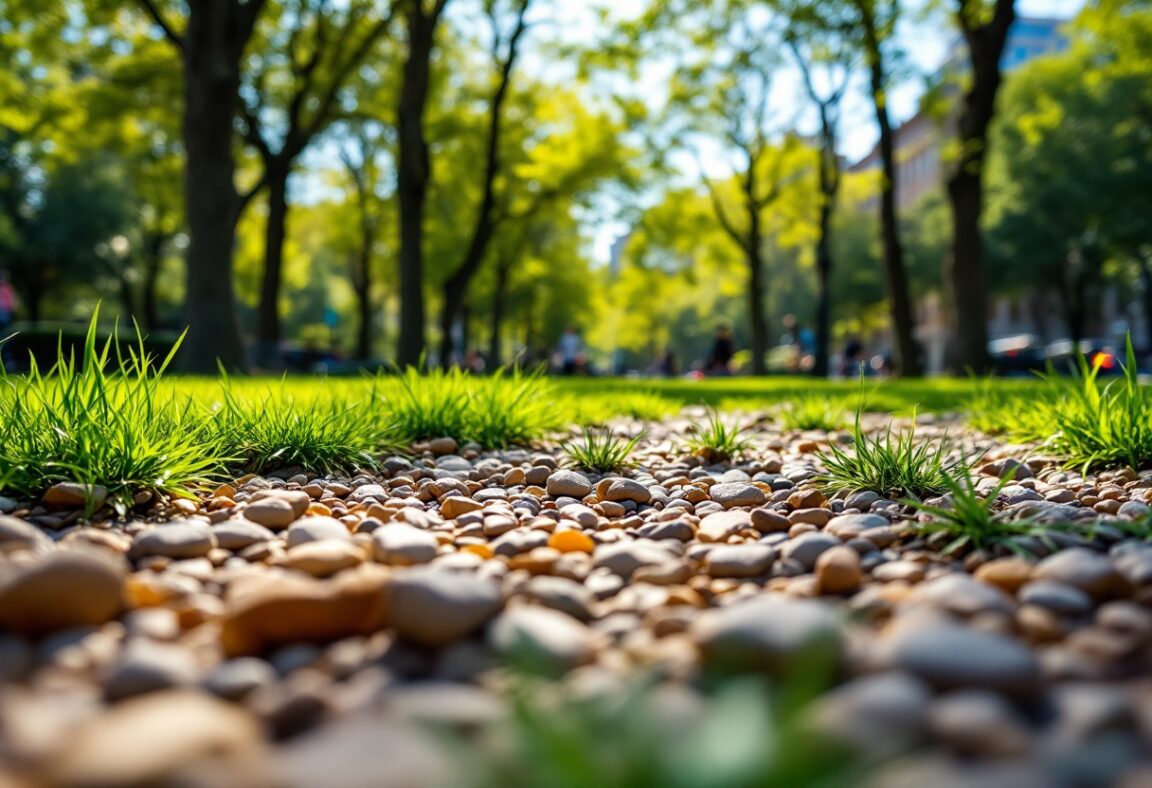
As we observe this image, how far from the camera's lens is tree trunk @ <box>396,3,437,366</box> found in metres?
12.5

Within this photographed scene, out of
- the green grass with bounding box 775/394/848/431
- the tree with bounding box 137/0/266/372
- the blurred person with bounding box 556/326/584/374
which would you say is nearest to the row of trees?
the tree with bounding box 137/0/266/372

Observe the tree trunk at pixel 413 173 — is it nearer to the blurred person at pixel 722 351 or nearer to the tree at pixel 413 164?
the tree at pixel 413 164

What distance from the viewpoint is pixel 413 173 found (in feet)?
41.7

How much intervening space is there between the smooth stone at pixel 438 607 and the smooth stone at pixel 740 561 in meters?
0.74

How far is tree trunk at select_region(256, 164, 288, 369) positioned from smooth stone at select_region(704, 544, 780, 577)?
48.7 ft

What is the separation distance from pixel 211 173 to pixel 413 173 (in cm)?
322

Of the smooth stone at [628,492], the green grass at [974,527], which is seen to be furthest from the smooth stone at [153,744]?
the smooth stone at [628,492]

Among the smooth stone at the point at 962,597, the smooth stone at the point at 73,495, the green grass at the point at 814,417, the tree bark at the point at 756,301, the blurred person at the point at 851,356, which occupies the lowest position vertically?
the smooth stone at the point at 962,597

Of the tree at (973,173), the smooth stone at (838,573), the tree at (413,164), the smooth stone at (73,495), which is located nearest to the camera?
the smooth stone at (838,573)

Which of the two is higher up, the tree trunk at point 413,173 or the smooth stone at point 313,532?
the tree trunk at point 413,173

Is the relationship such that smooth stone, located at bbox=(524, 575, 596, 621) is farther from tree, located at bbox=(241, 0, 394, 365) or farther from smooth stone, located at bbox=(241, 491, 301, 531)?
tree, located at bbox=(241, 0, 394, 365)

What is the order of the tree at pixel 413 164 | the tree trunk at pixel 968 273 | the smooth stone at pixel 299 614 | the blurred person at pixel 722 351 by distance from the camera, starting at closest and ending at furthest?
the smooth stone at pixel 299 614 → the tree trunk at pixel 968 273 → the tree at pixel 413 164 → the blurred person at pixel 722 351

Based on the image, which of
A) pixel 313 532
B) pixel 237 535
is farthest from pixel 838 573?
pixel 237 535

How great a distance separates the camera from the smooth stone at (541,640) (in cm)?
138
